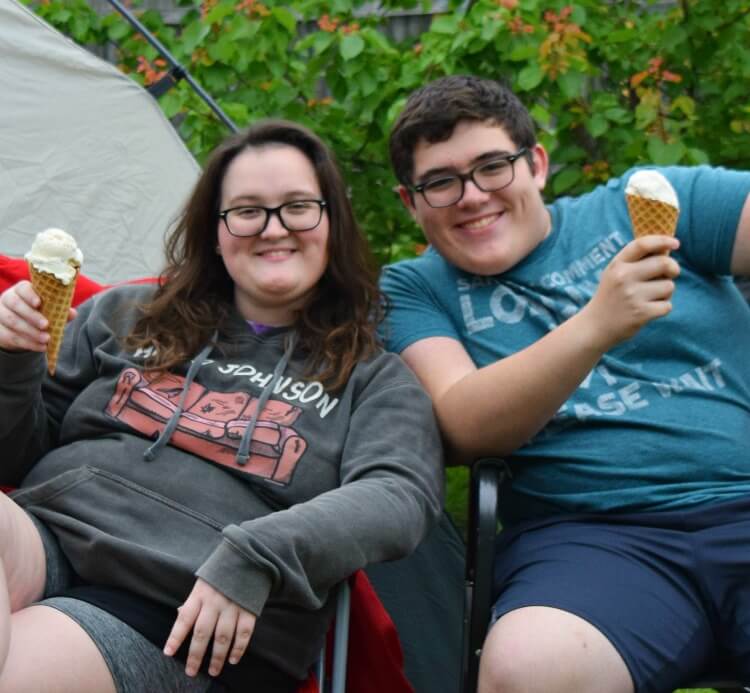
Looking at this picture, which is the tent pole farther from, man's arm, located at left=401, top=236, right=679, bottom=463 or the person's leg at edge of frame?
the person's leg at edge of frame

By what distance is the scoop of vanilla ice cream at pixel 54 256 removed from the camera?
75.7 inches

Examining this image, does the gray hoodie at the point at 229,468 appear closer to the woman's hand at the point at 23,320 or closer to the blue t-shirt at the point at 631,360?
the woman's hand at the point at 23,320

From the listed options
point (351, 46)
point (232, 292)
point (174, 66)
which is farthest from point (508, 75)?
point (232, 292)

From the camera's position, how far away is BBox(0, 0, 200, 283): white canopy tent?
3.14 meters

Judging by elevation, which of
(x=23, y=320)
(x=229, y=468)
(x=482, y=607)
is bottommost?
(x=482, y=607)

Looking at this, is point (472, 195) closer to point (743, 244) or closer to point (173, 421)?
point (743, 244)

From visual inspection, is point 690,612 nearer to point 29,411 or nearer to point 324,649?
point 324,649

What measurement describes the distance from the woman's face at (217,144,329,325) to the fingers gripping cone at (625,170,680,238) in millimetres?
672

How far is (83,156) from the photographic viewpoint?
326cm

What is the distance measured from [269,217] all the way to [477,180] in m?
0.44

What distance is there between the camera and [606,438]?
212 centimetres

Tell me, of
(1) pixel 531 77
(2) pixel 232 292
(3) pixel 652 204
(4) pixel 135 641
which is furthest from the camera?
(1) pixel 531 77

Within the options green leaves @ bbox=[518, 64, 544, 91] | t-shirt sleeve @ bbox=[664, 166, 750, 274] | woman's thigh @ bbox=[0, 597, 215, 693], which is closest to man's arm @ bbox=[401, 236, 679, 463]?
t-shirt sleeve @ bbox=[664, 166, 750, 274]

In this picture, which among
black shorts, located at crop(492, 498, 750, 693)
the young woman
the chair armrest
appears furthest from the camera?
the chair armrest
